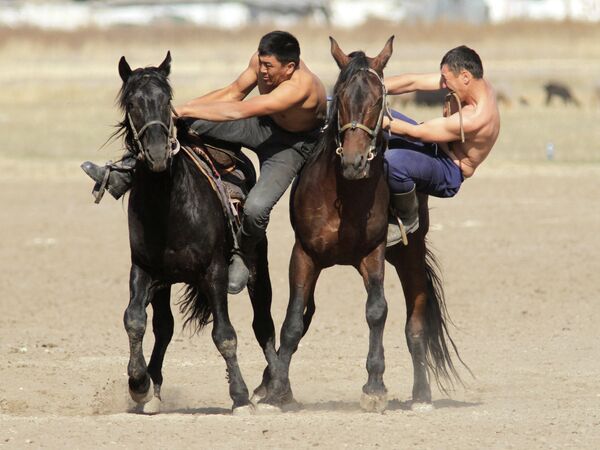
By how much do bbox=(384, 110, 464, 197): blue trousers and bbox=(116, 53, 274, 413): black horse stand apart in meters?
1.08

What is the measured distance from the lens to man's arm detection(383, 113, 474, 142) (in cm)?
751

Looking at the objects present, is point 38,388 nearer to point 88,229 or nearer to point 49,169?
point 88,229

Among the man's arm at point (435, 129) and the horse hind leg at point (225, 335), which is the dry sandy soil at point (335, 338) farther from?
the man's arm at point (435, 129)

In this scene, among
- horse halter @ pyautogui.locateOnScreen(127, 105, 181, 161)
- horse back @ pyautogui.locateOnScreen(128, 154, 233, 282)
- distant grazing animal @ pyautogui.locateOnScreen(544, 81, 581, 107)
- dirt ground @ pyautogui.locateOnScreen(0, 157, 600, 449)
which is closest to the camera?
dirt ground @ pyautogui.locateOnScreen(0, 157, 600, 449)

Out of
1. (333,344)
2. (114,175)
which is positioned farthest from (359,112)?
(333,344)

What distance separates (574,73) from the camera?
34719 millimetres

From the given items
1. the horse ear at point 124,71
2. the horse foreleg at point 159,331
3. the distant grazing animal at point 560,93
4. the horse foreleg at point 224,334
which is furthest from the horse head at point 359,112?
the distant grazing animal at point 560,93

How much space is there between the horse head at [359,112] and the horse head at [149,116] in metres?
0.95

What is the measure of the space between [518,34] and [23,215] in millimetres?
32790

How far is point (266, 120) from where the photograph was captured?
26.1 feet

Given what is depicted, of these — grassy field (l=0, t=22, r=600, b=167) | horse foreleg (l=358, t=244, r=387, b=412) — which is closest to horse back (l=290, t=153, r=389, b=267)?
horse foreleg (l=358, t=244, r=387, b=412)

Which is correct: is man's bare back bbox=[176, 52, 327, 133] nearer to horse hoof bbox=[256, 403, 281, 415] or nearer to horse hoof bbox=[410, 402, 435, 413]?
horse hoof bbox=[256, 403, 281, 415]

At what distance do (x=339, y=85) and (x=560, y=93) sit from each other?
23.8m

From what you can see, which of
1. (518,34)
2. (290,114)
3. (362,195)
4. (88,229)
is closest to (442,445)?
(362,195)
